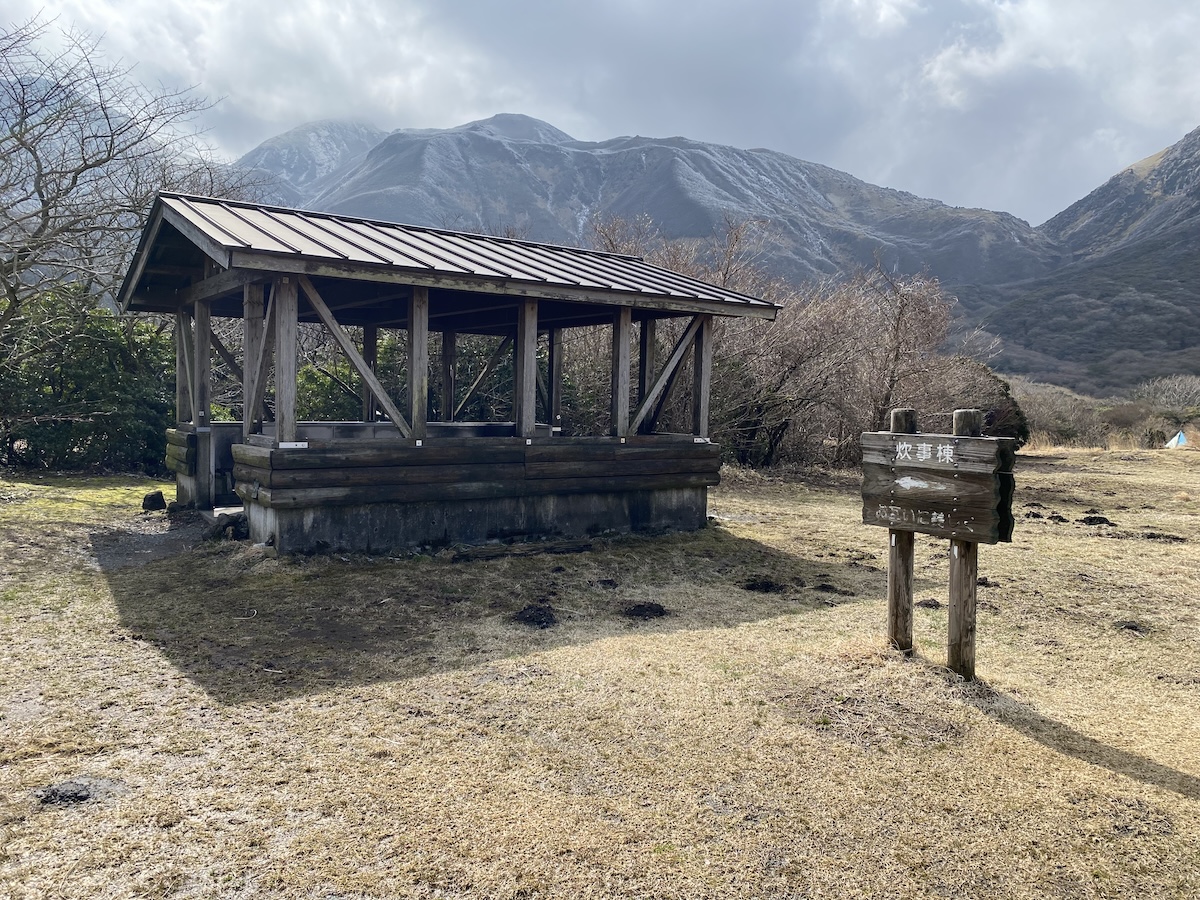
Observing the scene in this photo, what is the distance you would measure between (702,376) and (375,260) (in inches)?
173

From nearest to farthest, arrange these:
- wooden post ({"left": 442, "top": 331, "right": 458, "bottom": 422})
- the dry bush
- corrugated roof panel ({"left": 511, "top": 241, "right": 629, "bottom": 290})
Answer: corrugated roof panel ({"left": 511, "top": 241, "right": 629, "bottom": 290}), wooden post ({"left": 442, "top": 331, "right": 458, "bottom": 422}), the dry bush

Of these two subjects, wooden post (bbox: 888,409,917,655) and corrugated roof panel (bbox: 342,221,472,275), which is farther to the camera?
corrugated roof panel (bbox: 342,221,472,275)

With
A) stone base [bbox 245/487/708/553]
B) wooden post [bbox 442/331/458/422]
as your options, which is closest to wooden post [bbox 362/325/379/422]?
wooden post [bbox 442/331/458/422]

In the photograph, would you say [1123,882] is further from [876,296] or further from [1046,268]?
[1046,268]

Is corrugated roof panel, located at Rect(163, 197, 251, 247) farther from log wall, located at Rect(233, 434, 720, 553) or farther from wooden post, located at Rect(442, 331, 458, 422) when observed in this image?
wooden post, located at Rect(442, 331, 458, 422)

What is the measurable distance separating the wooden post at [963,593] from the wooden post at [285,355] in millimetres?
5527

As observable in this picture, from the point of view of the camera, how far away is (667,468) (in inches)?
393

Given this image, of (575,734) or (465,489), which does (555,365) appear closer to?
(465,489)

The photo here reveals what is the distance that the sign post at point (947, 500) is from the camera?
4.68 meters

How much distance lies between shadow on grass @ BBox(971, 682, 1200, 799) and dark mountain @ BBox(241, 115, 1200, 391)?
35.2 m

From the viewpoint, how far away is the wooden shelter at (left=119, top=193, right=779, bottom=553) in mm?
7691

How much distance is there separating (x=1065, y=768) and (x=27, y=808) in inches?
171

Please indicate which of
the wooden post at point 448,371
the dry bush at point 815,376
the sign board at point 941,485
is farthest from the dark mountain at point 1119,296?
the sign board at point 941,485

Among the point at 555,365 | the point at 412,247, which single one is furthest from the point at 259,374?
the point at 555,365
